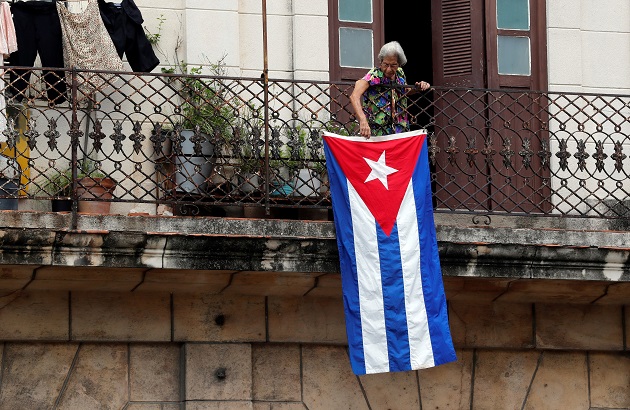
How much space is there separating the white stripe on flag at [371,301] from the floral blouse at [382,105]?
1.01 meters

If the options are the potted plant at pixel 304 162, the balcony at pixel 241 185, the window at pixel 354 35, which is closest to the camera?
the balcony at pixel 241 185

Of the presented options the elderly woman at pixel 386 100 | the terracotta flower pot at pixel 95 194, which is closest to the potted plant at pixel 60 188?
the terracotta flower pot at pixel 95 194

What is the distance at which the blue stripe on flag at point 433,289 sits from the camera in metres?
12.4

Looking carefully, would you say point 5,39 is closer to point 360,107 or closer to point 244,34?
point 244,34

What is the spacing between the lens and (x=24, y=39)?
43.7 ft

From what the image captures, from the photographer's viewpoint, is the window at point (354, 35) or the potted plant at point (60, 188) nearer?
the potted plant at point (60, 188)

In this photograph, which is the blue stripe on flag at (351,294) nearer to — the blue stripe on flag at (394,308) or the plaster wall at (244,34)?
the blue stripe on flag at (394,308)

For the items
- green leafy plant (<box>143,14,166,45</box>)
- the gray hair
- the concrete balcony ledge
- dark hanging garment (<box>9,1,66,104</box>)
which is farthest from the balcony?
the gray hair

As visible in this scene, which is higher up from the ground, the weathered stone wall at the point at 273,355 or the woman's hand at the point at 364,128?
the woman's hand at the point at 364,128

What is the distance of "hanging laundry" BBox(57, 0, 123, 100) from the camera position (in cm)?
1337

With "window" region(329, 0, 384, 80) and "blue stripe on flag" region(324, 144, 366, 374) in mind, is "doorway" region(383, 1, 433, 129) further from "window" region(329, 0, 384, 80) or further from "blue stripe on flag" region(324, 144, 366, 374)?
"blue stripe on flag" region(324, 144, 366, 374)

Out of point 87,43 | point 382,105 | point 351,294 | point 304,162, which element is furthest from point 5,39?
point 351,294

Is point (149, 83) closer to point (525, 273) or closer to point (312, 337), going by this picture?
point (312, 337)

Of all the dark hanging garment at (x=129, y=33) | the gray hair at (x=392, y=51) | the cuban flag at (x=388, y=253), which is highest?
the dark hanging garment at (x=129, y=33)
